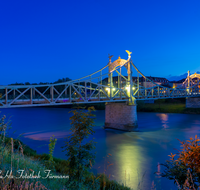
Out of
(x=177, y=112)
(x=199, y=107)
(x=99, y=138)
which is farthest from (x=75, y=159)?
(x=199, y=107)

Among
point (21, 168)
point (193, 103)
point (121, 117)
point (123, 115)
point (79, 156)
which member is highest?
point (21, 168)

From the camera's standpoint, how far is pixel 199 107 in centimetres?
5641

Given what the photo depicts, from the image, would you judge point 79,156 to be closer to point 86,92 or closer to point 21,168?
point 21,168

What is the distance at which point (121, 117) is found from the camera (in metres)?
29.5

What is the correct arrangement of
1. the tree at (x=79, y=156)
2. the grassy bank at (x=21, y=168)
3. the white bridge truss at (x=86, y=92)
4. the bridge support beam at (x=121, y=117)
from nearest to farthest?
the grassy bank at (x=21, y=168)
the tree at (x=79, y=156)
the white bridge truss at (x=86, y=92)
the bridge support beam at (x=121, y=117)

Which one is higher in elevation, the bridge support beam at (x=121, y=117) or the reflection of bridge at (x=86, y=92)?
the reflection of bridge at (x=86, y=92)

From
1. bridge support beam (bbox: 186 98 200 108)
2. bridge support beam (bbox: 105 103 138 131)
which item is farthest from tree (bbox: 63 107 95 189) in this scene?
bridge support beam (bbox: 186 98 200 108)

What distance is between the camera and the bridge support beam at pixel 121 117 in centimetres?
2845

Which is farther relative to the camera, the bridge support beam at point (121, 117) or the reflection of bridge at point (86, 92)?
the bridge support beam at point (121, 117)

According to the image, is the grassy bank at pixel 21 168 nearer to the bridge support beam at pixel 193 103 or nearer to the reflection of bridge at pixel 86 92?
the reflection of bridge at pixel 86 92

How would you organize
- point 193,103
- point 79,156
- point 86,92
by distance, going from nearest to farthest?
point 79,156, point 86,92, point 193,103

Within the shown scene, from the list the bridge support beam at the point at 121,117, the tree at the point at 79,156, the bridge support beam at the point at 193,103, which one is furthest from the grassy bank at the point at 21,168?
the bridge support beam at the point at 193,103

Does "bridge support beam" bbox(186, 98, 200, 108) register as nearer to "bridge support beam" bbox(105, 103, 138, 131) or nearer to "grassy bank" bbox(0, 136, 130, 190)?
"bridge support beam" bbox(105, 103, 138, 131)

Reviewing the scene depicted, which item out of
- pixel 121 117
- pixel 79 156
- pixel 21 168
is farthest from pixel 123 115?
pixel 21 168
